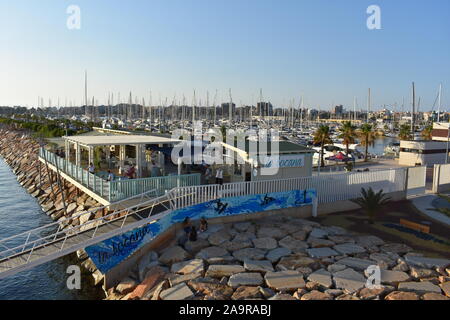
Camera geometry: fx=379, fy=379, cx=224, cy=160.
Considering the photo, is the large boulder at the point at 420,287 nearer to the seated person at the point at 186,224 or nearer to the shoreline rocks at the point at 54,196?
the seated person at the point at 186,224

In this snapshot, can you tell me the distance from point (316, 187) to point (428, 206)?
6984 mm

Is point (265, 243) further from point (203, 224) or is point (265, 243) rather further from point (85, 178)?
point (85, 178)

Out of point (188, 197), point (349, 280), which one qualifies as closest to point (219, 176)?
point (188, 197)

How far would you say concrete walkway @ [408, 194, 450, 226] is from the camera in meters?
19.2

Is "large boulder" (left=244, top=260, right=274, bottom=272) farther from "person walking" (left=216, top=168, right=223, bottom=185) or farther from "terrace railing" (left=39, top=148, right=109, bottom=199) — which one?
"terrace railing" (left=39, top=148, right=109, bottom=199)

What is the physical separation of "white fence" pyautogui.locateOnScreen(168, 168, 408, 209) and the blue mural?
30 cm

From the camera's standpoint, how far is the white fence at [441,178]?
25375mm

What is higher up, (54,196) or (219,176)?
(219,176)

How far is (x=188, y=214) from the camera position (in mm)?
Result: 16406

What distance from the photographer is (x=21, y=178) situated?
138 feet

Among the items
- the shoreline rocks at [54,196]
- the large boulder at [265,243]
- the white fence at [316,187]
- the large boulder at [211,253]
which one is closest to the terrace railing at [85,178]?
the shoreline rocks at [54,196]

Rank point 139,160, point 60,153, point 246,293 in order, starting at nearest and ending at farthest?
point 246,293, point 139,160, point 60,153
